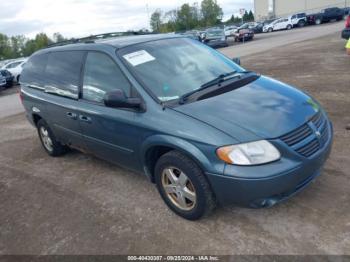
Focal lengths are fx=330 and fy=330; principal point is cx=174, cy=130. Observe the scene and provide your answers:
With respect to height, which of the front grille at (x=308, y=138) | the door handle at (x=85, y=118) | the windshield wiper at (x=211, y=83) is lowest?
the front grille at (x=308, y=138)

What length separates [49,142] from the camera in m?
5.46

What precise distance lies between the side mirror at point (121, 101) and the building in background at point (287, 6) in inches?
2564

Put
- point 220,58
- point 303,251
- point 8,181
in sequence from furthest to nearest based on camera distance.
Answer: point 8,181, point 220,58, point 303,251

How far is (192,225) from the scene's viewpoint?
10.6 feet

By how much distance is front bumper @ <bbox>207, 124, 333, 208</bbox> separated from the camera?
106 inches

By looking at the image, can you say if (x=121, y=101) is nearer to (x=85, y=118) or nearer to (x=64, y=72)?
(x=85, y=118)

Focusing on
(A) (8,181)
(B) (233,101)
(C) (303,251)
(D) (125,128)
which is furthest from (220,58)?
(A) (8,181)

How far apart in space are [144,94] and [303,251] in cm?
202

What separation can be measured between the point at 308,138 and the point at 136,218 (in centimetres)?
190

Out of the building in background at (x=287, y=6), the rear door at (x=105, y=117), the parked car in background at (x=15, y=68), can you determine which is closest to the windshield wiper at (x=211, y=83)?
the rear door at (x=105, y=117)

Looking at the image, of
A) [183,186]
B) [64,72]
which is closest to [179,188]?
[183,186]

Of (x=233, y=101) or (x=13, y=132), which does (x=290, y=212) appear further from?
(x=13, y=132)

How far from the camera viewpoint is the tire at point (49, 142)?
5326 millimetres

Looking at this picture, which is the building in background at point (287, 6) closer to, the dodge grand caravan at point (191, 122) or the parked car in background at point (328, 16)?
the parked car in background at point (328, 16)
